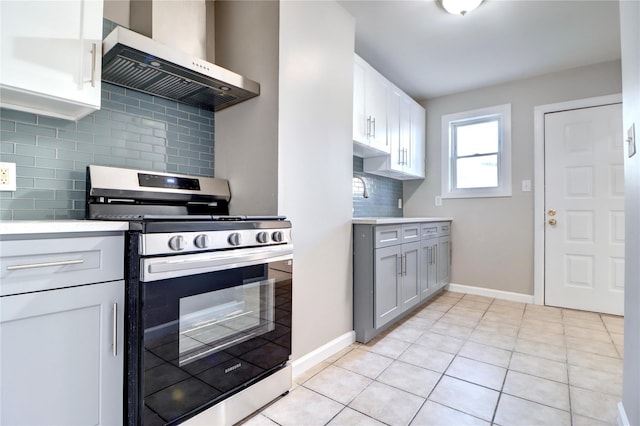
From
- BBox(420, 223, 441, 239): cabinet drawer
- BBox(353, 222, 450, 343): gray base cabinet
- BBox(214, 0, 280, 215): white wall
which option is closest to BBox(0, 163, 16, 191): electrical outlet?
BBox(214, 0, 280, 215): white wall

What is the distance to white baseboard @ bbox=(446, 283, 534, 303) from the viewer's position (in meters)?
3.44

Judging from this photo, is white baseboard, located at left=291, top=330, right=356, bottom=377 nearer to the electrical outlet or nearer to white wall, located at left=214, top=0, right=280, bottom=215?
white wall, located at left=214, top=0, right=280, bottom=215

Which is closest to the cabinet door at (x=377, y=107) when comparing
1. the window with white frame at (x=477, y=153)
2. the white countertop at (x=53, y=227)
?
the window with white frame at (x=477, y=153)

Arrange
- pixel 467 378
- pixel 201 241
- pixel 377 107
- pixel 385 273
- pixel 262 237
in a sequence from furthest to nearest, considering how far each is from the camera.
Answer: pixel 377 107 < pixel 385 273 < pixel 467 378 < pixel 262 237 < pixel 201 241

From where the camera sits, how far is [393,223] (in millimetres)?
2461

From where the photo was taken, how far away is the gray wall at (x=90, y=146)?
138 centimetres

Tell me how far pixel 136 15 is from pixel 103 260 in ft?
4.49

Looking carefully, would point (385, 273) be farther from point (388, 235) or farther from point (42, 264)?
point (42, 264)

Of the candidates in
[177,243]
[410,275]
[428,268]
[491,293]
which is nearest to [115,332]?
[177,243]

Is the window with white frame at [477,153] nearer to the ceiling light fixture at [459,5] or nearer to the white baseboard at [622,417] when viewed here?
the ceiling light fixture at [459,5]

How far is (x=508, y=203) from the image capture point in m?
3.55

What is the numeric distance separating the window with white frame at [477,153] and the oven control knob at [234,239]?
3205 mm

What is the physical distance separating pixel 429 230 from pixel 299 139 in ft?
6.26

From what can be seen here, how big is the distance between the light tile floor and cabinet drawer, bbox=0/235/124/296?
95cm
